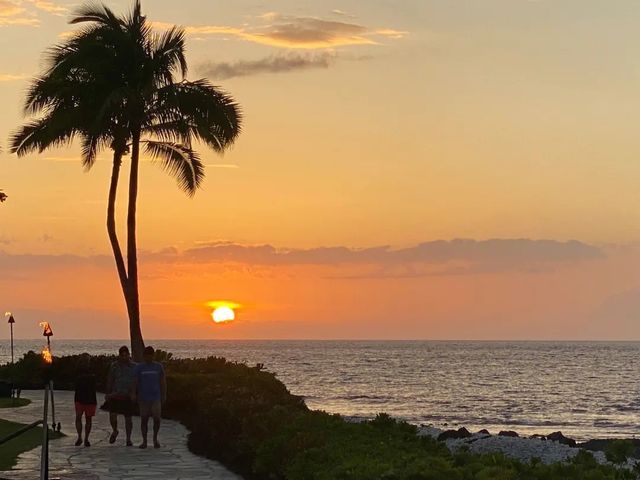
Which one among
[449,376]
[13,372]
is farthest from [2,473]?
[449,376]

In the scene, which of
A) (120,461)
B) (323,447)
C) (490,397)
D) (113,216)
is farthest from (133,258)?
(490,397)

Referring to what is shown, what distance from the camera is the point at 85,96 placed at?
31812mm

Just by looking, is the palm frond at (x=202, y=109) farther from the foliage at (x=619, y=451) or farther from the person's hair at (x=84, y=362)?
the foliage at (x=619, y=451)

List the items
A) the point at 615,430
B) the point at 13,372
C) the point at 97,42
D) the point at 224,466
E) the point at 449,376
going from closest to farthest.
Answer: the point at 224,466 → the point at 97,42 → the point at 13,372 → the point at 615,430 → the point at 449,376

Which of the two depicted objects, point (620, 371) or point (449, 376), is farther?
point (620, 371)

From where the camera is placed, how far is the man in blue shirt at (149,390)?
21.0 metres

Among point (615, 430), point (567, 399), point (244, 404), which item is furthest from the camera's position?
point (567, 399)

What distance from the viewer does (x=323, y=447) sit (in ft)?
51.3

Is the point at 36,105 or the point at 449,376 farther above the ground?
the point at 36,105

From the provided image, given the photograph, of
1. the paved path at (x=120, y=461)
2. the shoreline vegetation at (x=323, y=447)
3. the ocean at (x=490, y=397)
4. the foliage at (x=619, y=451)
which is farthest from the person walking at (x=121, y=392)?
the ocean at (x=490, y=397)

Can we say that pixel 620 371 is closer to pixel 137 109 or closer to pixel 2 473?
pixel 137 109

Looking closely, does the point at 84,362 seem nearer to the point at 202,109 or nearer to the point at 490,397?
the point at 202,109

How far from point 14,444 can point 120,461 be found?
3.20 m

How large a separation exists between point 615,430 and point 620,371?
78.2 m
